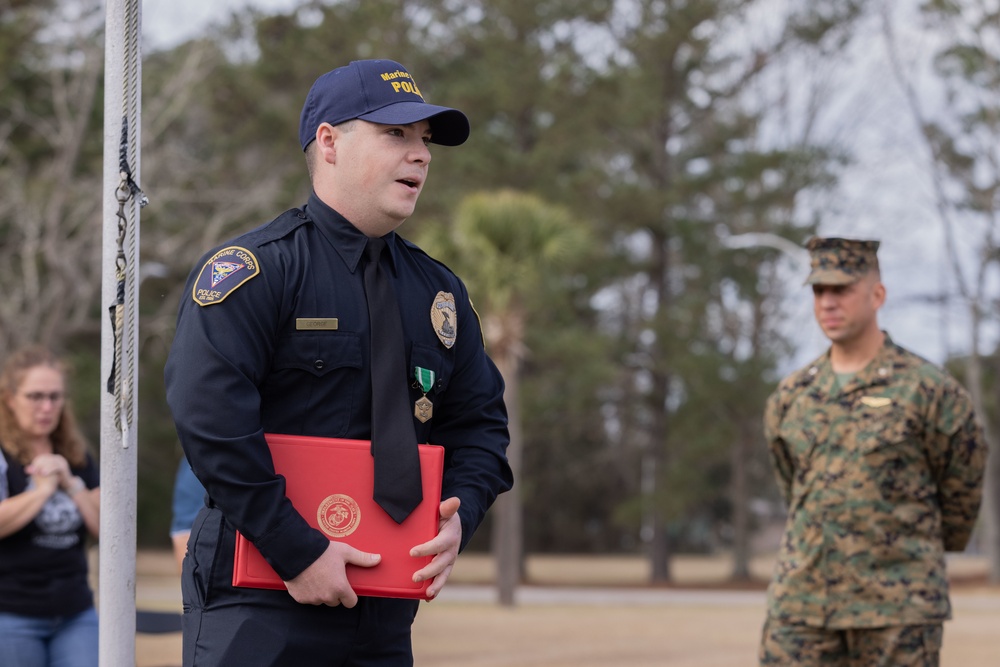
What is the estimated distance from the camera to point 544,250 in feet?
73.8

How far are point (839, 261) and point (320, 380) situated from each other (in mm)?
3287

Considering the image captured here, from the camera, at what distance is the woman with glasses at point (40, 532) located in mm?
5137

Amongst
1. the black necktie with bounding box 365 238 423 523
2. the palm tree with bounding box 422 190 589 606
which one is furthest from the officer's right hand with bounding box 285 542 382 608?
the palm tree with bounding box 422 190 589 606

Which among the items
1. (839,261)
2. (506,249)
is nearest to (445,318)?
(839,261)

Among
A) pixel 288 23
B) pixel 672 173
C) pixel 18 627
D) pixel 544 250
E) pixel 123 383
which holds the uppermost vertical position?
pixel 288 23

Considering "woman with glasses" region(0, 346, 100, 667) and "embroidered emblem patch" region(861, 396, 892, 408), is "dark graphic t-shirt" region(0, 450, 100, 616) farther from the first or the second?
"embroidered emblem patch" region(861, 396, 892, 408)

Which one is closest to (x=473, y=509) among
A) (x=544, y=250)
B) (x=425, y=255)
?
(x=425, y=255)

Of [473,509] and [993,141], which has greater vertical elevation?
[993,141]

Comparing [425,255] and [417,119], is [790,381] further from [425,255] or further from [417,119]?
[417,119]

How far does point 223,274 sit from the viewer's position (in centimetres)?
283

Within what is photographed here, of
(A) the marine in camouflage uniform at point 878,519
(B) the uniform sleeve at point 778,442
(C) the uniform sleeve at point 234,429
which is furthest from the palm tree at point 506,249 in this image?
(C) the uniform sleeve at point 234,429

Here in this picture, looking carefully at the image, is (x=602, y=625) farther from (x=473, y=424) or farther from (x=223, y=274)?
(x=223, y=274)

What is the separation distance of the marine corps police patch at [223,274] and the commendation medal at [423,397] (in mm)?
436

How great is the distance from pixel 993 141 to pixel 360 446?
115ft
